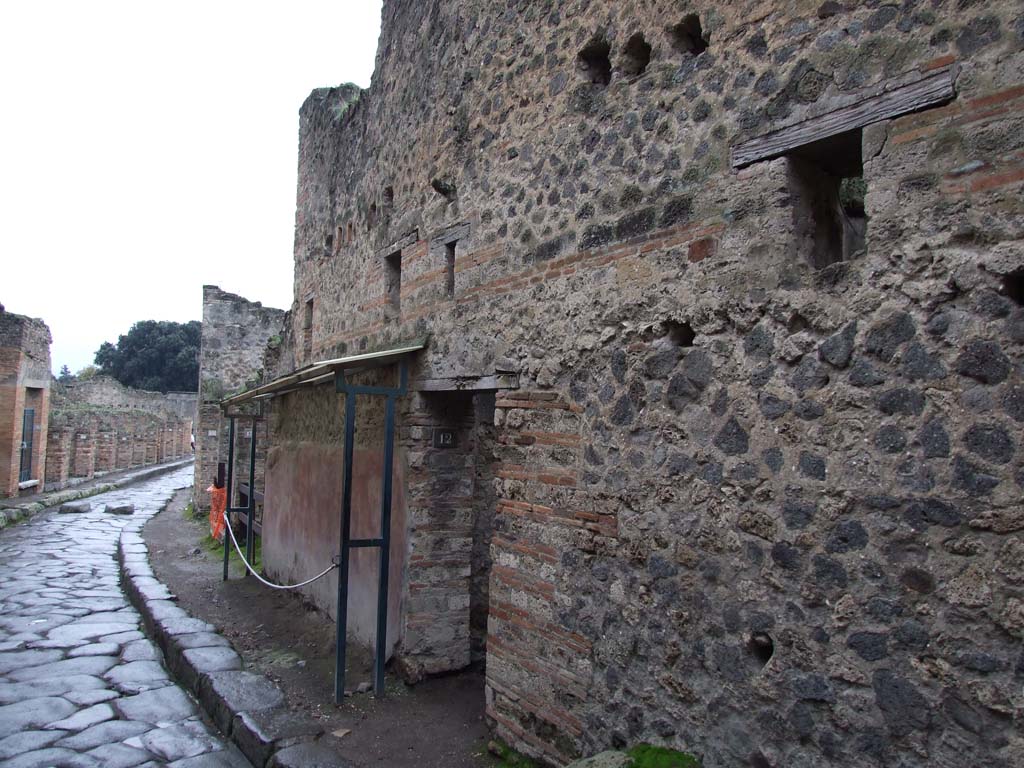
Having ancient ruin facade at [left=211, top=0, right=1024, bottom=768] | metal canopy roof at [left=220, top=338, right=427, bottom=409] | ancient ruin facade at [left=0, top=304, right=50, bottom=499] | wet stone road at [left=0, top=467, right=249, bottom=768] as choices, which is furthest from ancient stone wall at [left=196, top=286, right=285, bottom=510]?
ancient ruin facade at [left=211, top=0, right=1024, bottom=768]

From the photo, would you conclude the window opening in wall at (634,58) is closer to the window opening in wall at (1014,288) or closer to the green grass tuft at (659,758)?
the window opening in wall at (1014,288)

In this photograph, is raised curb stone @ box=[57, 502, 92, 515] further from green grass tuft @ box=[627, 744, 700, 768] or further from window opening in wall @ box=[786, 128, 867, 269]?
window opening in wall @ box=[786, 128, 867, 269]

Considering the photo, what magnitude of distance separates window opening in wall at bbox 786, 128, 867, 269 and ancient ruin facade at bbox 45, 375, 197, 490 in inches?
786

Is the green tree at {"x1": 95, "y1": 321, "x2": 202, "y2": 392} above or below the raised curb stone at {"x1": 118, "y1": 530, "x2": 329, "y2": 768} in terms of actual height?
above

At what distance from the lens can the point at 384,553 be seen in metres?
5.56

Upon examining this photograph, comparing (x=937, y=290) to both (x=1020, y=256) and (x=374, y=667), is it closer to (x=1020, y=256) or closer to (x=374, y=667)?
(x=1020, y=256)

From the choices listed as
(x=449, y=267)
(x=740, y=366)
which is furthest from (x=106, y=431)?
(x=740, y=366)

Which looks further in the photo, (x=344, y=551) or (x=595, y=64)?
(x=344, y=551)

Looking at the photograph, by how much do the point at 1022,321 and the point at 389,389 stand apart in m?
4.02

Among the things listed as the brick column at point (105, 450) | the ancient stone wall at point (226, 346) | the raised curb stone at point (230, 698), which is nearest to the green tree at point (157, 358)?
the brick column at point (105, 450)

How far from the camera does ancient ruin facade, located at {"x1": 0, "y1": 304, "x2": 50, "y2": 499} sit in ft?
52.8

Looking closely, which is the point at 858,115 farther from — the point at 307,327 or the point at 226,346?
the point at 226,346

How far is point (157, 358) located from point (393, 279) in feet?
179

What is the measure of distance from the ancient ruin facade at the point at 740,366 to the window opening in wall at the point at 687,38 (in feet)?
0.05
